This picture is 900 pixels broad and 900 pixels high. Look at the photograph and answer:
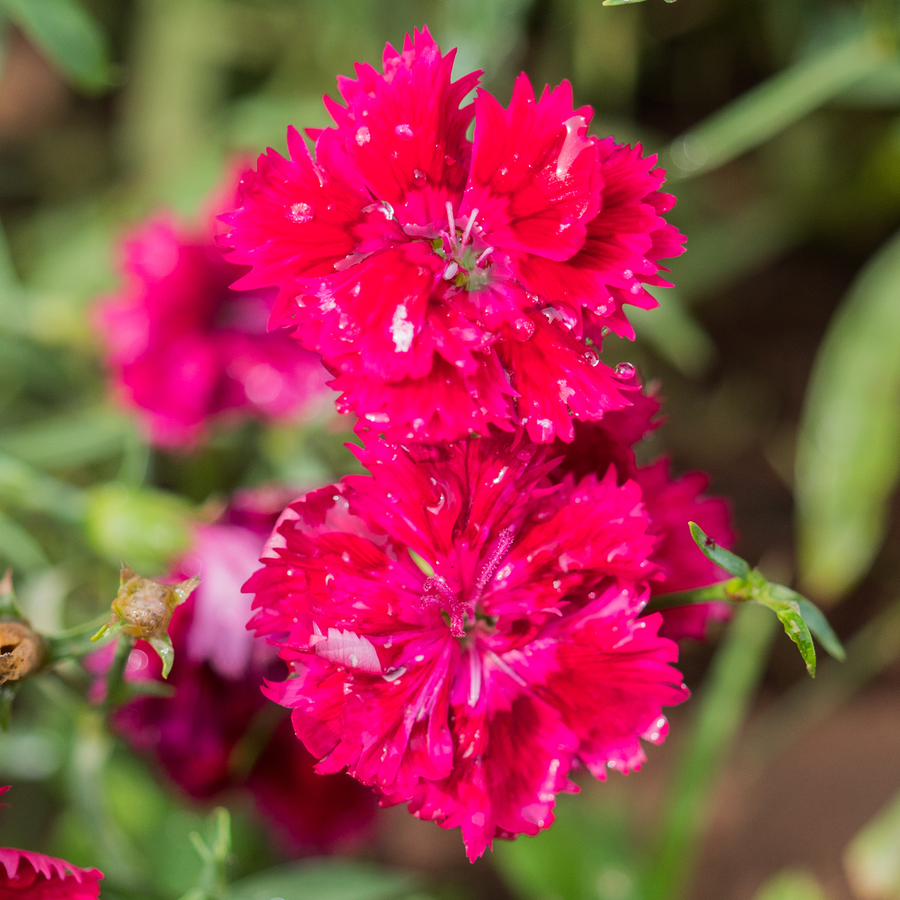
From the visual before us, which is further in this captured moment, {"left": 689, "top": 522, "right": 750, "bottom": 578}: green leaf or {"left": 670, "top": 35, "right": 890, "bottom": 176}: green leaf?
{"left": 670, "top": 35, "right": 890, "bottom": 176}: green leaf

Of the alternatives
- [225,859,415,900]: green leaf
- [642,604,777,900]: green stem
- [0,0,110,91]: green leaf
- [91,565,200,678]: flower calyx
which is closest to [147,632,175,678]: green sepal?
[91,565,200,678]: flower calyx

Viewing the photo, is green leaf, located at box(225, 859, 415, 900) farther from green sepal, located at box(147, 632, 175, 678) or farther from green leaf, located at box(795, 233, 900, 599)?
green leaf, located at box(795, 233, 900, 599)

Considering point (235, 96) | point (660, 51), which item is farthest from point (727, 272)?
point (235, 96)

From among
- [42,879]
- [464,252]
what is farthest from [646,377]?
[42,879]

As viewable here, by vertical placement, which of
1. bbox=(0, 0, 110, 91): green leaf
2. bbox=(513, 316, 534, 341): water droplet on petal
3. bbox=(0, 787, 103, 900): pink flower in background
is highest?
bbox=(0, 0, 110, 91): green leaf

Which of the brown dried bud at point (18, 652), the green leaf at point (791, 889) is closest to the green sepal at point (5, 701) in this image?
the brown dried bud at point (18, 652)

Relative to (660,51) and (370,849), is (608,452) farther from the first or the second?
(660,51)

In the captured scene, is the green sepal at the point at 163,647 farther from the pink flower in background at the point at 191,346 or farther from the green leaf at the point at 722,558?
the pink flower in background at the point at 191,346
